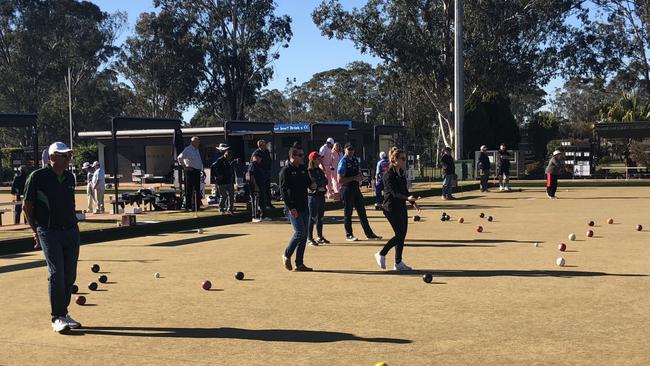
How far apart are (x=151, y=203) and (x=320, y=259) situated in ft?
35.2

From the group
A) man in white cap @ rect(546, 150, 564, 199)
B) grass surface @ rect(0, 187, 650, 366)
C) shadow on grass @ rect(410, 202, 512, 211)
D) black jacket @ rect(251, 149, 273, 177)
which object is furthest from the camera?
man in white cap @ rect(546, 150, 564, 199)

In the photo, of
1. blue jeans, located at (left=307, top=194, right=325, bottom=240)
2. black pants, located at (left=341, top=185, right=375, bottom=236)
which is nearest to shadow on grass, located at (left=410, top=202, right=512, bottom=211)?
black pants, located at (left=341, top=185, right=375, bottom=236)

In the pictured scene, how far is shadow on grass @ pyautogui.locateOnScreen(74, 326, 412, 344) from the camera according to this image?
20.8 ft

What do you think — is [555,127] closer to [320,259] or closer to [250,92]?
[250,92]

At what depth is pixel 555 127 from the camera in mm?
49156

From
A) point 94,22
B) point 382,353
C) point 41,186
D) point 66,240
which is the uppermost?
point 94,22

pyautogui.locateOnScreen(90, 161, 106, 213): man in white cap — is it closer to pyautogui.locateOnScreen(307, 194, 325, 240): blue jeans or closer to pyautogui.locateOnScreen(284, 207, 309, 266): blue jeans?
pyautogui.locateOnScreen(307, 194, 325, 240): blue jeans

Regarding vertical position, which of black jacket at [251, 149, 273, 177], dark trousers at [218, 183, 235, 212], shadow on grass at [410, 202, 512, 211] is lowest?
shadow on grass at [410, 202, 512, 211]

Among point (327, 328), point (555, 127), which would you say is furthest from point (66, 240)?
point (555, 127)

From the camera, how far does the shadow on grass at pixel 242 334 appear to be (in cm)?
634

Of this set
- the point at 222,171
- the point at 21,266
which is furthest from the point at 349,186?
the point at 21,266

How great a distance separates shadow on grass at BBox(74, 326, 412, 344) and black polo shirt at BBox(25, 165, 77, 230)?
1.04 meters

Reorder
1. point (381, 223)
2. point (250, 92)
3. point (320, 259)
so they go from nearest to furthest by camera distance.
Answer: point (320, 259)
point (381, 223)
point (250, 92)

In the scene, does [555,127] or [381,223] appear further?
[555,127]
